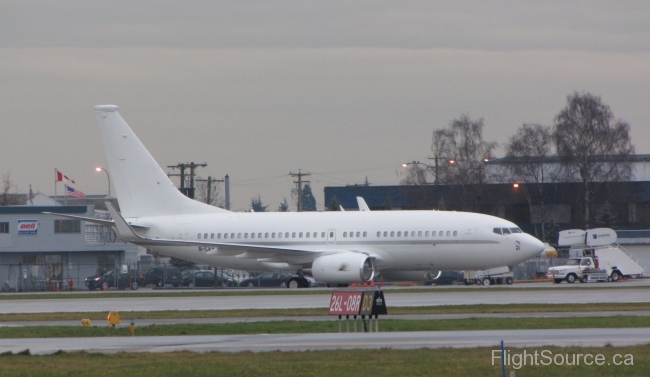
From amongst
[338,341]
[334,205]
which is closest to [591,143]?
[334,205]

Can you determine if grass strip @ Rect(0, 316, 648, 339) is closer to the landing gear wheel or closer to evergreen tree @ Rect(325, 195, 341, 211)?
the landing gear wheel

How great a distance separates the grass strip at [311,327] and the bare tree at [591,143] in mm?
63724

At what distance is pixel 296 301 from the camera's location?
36.9m

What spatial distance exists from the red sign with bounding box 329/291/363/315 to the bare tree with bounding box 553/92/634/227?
66761 mm

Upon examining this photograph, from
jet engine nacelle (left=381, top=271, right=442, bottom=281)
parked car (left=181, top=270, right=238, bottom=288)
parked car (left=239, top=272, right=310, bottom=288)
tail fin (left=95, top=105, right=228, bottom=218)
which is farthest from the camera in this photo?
parked car (left=181, top=270, right=238, bottom=288)

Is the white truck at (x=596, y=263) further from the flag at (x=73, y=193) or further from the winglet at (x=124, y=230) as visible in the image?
the flag at (x=73, y=193)

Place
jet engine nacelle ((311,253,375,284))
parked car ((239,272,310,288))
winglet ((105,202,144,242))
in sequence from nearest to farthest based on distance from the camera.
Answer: jet engine nacelle ((311,253,375,284)), winglet ((105,202,144,242)), parked car ((239,272,310,288))

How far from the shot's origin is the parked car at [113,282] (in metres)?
61.0

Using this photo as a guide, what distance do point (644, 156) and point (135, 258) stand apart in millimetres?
57198

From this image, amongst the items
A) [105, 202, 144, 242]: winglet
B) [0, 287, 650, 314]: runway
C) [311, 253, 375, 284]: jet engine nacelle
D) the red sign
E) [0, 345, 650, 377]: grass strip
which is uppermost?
[105, 202, 144, 242]: winglet

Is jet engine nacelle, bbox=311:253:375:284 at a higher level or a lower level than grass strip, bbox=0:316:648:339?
higher

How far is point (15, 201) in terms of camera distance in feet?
419

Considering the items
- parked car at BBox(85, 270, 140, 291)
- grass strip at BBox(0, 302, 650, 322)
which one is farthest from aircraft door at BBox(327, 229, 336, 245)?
parked car at BBox(85, 270, 140, 291)

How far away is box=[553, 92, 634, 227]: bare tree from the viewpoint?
8594 cm
